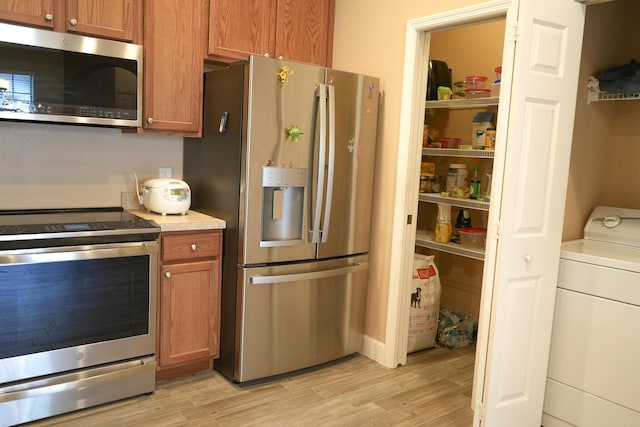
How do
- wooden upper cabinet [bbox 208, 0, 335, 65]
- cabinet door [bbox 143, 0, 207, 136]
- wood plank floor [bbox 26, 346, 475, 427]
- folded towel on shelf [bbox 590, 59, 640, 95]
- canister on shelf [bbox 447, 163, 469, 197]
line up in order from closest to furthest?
wood plank floor [bbox 26, 346, 475, 427], folded towel on shelf [bbox 590, 59, 640, 95], cabinet door [bbox 143, 0, 207, 136], wooden upper cabinet [bbox 208, 0, 335, 65], canister on shelf [bbox 447, 163, 469, 197]

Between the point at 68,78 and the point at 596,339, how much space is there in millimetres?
2860

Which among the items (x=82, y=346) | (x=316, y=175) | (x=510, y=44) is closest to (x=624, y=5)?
(x=510, y=44)

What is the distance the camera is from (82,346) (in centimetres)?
247

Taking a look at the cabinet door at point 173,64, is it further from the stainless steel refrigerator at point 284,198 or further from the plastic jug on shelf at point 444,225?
the plastic jug on shelf at point 444,225

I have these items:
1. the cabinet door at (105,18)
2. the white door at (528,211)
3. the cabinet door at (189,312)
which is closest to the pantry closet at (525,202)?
the white door at (528,211)

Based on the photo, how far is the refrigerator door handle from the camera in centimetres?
283

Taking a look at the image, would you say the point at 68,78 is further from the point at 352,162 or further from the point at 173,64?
the point at 352,162

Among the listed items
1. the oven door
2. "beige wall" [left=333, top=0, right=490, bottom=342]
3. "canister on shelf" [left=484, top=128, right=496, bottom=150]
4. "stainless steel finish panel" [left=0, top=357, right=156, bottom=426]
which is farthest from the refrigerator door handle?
"canister on shelf" [left=484, top=128, right=496, bottom=150]

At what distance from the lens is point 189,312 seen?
286cm

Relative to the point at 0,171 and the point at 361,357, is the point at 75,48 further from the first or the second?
the point at 361,357

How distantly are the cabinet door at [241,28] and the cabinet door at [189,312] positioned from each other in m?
1.28

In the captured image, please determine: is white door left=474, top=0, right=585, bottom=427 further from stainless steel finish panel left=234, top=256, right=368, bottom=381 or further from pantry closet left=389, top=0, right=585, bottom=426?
stainless steel finish panel left=234, top=256, right=368, bottom=381

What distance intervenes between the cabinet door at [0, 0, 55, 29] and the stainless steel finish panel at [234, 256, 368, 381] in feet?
5.15

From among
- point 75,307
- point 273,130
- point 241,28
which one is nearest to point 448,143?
point 273,130
